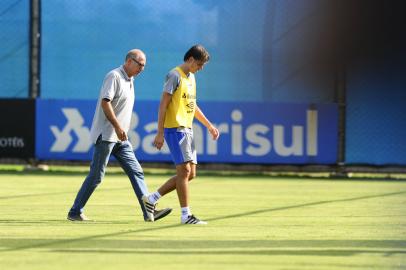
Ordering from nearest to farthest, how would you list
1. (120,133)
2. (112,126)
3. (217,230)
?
(217,230) → (120,133) → (112,126)

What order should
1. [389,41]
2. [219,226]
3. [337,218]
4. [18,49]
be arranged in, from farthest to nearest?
[18,49]
[337,218]
[219,226]
[389,41]

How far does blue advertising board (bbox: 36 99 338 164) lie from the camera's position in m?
16.2

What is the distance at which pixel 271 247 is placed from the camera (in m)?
6.32

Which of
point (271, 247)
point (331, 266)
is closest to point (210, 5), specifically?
point (271, 247)

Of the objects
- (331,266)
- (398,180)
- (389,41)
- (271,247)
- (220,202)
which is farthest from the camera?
(398,180)

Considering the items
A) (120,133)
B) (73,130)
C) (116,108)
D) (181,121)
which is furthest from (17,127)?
(181,121)

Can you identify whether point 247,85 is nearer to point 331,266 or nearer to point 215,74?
point 215,74

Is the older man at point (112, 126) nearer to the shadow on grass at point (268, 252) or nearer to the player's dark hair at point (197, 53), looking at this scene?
the player's dark hair at point (197, 53)

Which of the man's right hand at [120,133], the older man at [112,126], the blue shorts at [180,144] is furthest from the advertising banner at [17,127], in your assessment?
the blue shorts at [180,144]

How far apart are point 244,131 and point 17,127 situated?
4106 millimetres

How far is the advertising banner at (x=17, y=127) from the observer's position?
16.5 meters

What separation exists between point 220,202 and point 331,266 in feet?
19.3

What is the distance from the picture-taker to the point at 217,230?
7.66 metres

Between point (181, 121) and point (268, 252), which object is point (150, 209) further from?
point (268, 252)
